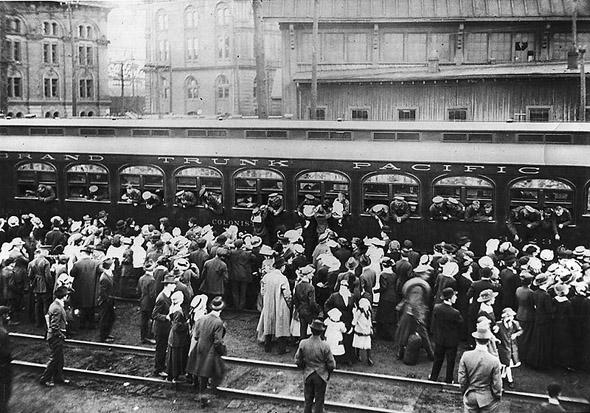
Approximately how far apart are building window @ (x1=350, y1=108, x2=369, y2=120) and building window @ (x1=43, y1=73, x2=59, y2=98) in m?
40.2

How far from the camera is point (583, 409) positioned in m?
5.73

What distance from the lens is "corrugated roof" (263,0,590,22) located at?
87.8 ft

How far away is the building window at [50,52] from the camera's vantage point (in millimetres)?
57656

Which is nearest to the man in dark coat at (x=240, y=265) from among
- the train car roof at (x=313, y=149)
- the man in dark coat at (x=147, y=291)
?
the man in dark coat at (x=147, y=291)

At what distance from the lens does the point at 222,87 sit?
188 feet

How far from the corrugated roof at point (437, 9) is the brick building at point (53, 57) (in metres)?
33.7

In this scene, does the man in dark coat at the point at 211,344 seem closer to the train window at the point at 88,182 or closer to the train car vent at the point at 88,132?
the train window at the point at 88,182

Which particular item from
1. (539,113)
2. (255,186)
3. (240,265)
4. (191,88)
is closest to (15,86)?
(191,88)

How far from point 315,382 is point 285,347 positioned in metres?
3.08

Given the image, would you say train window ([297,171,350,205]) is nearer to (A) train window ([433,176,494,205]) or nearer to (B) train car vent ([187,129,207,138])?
(A) train window ([433,176,494,205])

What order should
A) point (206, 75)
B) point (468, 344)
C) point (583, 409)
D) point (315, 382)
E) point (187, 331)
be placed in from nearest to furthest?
point (583, 409), point (315, 382), point (187, 331), point (468, 344), point (206, 75)

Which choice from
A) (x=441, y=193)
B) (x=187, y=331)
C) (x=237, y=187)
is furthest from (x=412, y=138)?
(x=187, y=331)

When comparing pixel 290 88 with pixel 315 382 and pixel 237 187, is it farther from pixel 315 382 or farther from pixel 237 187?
pixel 315 382

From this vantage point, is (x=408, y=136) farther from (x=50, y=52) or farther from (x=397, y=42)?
(x=50, y=52)
